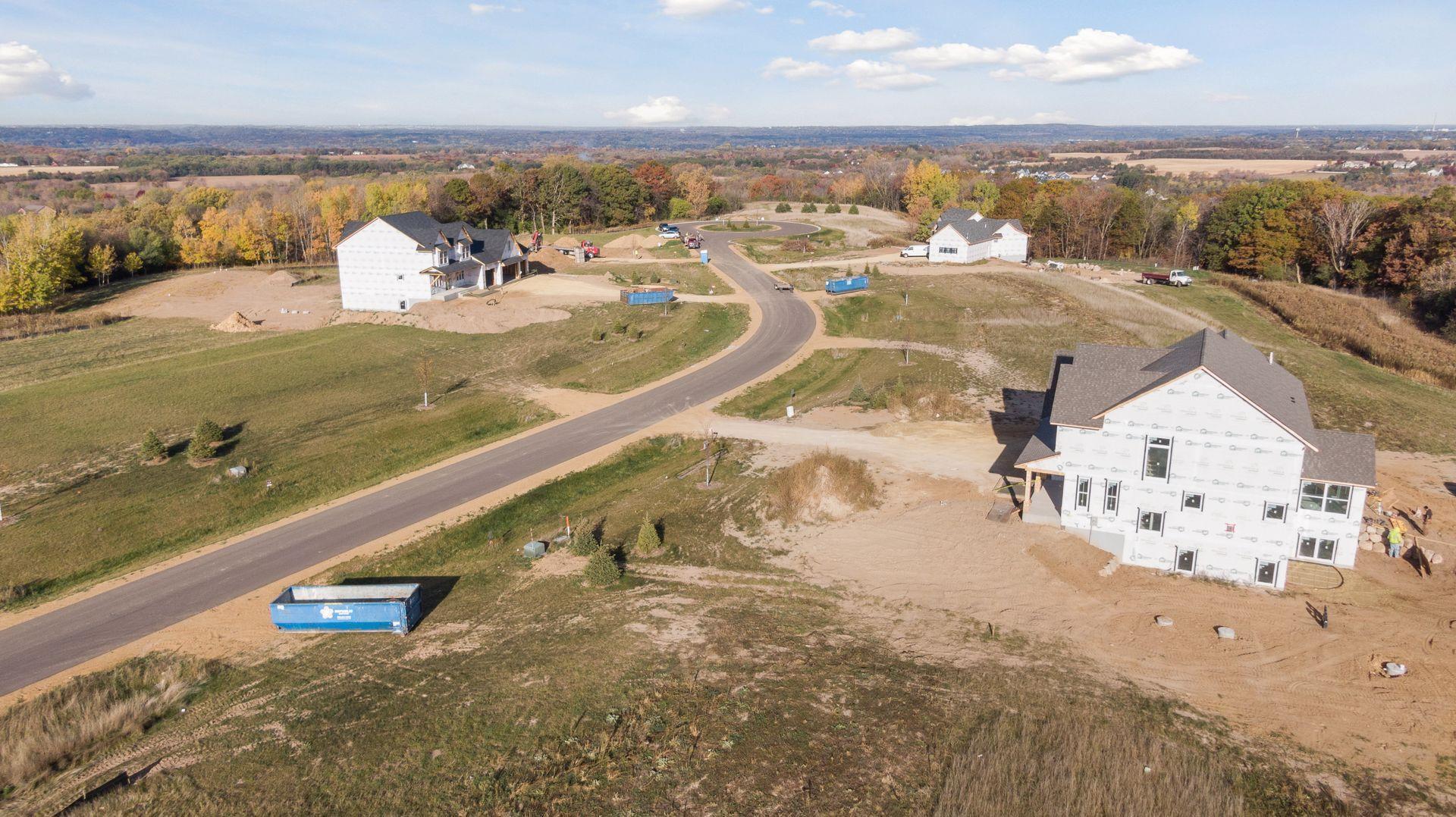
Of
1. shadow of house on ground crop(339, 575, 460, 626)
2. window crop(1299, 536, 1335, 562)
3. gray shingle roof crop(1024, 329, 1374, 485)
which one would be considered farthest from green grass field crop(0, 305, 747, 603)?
window crop(1299, 536, 1335, 562)

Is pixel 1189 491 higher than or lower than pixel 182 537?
higher

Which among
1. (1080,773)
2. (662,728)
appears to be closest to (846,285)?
(662,728)

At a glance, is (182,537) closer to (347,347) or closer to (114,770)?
(114,770)

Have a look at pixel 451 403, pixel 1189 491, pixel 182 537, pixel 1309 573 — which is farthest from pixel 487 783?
pixel 451 403

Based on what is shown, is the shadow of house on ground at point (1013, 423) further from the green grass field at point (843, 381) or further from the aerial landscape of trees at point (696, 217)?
the aerial landscape of trees at point (696, 217)

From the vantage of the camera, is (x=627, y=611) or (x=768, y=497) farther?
(x=768, y=497)

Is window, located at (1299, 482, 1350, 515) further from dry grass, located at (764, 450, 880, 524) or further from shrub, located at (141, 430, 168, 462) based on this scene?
shrub, located at (141, 430, 168, 462)

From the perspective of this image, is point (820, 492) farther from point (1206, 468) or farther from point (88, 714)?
point (88, 714)

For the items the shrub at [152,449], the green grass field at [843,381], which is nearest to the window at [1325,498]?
the green grass field at [843,381]
